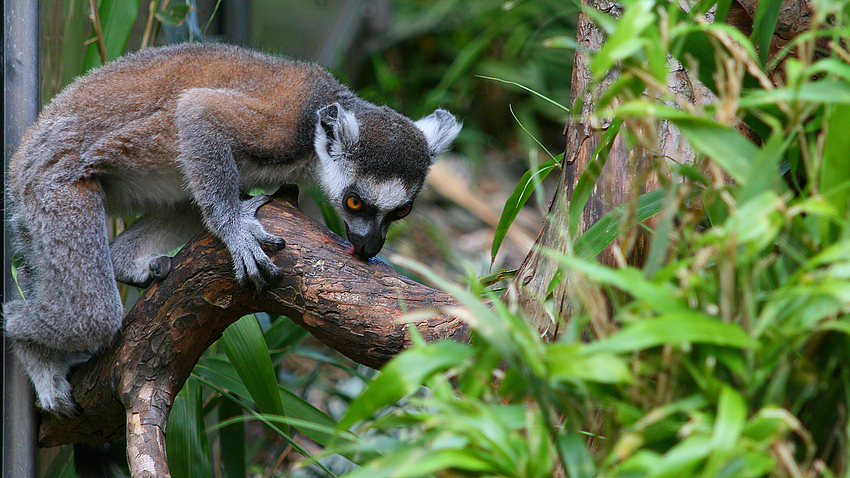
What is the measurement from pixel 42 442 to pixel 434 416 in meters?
2.57

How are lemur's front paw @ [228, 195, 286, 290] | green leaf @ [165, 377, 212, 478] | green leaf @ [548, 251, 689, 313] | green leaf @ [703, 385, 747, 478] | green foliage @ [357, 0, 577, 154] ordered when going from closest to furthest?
green leaf @ [703, 385, 747, 478]
green leaf @ [548, 251, 689, 313]
lemur's front paw @ [228, 195, 286, 290]
green leaf @ [165, 377, 212, 478]
green foliage @ [357, 0, 577, 154]

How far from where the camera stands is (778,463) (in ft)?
3.00

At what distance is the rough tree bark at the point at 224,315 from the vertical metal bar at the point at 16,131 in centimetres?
21

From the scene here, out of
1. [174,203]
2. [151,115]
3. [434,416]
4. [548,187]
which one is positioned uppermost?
[434,416]

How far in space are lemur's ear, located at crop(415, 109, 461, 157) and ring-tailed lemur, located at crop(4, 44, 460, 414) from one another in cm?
13

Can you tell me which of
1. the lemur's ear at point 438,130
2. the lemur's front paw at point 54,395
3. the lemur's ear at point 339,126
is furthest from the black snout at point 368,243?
the lemur's front paw at point 54,395

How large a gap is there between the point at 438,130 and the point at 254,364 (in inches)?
56.3

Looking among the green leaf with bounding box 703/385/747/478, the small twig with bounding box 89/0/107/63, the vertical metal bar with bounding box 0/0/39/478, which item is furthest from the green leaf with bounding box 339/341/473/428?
the small twig with bounding box 89/0/107/63

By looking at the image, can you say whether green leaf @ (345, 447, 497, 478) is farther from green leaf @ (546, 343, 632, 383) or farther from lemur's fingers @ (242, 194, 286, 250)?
lemur's fingers @ (242, 194, 286, 250)

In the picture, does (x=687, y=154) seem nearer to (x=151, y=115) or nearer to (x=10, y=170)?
(x=151, y=115)

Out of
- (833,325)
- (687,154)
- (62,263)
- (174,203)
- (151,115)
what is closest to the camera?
(833,325)

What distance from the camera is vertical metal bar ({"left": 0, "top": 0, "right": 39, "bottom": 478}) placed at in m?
2.71

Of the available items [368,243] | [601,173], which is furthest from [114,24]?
[601,173]

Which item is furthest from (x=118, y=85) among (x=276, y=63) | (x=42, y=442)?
(x=42, y=442)
